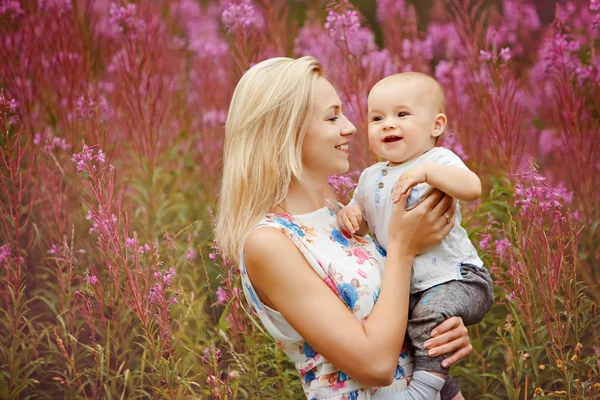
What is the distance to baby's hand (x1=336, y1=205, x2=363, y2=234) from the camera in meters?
2.19

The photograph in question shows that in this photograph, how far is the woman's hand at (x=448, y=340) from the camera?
205 centimetres

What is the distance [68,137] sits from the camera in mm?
3777

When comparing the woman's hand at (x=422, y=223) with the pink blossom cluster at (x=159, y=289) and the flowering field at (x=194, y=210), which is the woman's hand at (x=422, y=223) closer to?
the flowering field at (x=194, y=210)

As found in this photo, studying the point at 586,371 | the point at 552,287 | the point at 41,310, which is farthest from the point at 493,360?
the point at 41,310

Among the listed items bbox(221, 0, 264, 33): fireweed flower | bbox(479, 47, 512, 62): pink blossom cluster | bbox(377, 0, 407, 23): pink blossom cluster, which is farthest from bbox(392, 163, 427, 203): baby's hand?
bbox(377, 0, 407, 23): pink blossom cluster

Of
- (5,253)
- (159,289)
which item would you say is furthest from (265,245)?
(5,253)

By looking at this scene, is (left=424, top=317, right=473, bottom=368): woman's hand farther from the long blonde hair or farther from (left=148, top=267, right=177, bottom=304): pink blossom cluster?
(left=148, top=267, right=177, bottom=304): pink blossom cluster

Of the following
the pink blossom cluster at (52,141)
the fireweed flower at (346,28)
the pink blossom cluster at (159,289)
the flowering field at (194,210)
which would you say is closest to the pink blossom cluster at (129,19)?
the flowering field at (194,210)

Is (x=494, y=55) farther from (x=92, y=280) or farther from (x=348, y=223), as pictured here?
→ (x=92, y=280)

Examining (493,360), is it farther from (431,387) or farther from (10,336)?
(10,336)

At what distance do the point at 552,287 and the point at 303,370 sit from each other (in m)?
0.92

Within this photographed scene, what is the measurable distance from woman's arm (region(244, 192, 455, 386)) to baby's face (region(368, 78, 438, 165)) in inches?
7.7

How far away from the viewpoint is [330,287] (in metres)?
2.05

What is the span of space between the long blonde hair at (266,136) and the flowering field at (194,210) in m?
0.49
